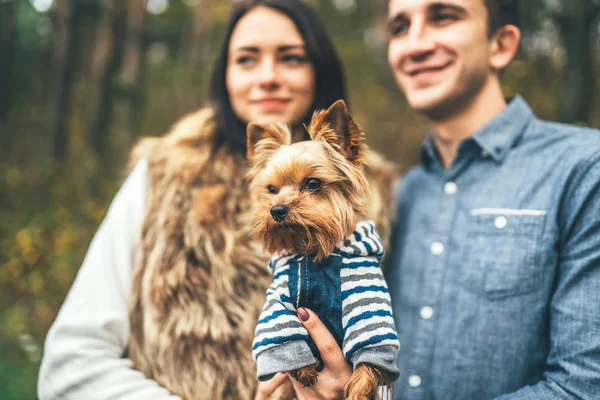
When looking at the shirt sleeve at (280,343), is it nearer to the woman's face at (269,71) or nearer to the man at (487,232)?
the man at (487,232)

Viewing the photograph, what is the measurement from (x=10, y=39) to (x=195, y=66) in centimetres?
352

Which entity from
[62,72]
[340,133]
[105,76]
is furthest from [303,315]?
[62,72]

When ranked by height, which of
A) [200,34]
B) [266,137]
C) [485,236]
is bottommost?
[485,236]

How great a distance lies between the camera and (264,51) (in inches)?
112

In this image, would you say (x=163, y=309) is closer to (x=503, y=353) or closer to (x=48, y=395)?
(x=48, y=395)

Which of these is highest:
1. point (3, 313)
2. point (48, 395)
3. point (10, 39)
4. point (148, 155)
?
point (10, 39)

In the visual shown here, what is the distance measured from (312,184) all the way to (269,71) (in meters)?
1.12

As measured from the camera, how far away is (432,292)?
2732mm

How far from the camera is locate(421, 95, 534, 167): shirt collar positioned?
2.80 m

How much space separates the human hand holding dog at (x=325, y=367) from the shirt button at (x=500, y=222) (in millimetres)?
1238

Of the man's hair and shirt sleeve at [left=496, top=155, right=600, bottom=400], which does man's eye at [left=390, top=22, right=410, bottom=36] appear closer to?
the man's hair

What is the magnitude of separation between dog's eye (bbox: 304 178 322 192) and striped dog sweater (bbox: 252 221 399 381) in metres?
0.28

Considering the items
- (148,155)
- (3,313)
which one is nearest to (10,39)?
(3,313)

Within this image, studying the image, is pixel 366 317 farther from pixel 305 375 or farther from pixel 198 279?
pixel 198 279
